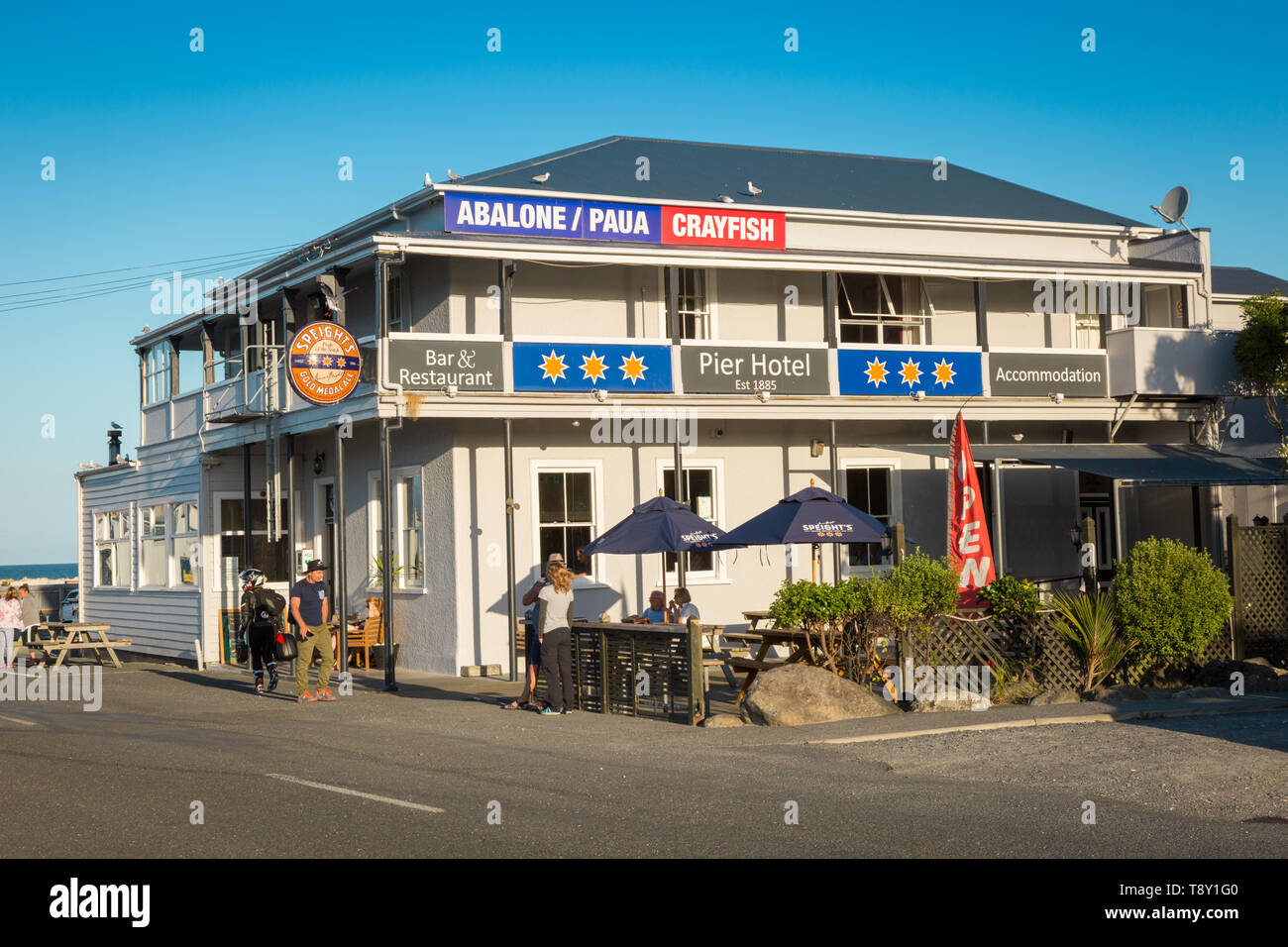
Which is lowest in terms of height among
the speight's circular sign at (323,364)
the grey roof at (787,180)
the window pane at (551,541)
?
the window pane at (551,541)

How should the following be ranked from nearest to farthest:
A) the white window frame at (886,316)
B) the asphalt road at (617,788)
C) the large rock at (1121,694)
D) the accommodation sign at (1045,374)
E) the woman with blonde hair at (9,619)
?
the asphalt road at (617,788)
the large rock at (1121,694)
the woman with blonde hair at (9,619)
the accommodation sign at (1045,374)
the white window frame at (886,316)

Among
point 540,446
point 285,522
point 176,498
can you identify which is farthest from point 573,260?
point 176,498

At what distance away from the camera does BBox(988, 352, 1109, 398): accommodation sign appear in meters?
23.4

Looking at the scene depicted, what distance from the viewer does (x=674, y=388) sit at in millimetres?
21203

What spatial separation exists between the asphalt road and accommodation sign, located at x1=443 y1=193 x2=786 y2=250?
307 inches

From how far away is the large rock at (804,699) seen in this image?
14.2m

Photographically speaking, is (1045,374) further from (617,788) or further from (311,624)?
(617,788)

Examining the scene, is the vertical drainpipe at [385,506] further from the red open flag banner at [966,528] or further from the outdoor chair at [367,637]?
the red open flag banner at [966,528]

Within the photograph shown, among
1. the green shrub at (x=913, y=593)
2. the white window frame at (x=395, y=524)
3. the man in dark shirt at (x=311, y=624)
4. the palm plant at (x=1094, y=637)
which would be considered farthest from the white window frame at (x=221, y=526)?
the palm plant at (x=1094, y=637)

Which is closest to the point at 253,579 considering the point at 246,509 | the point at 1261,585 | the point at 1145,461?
the point at 246,509

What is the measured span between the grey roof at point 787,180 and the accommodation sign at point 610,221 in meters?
0.58

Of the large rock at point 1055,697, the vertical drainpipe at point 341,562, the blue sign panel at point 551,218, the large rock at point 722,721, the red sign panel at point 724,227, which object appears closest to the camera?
the large rock at point 722,721

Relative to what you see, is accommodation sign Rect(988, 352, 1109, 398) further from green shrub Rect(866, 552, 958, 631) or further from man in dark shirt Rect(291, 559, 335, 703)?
man in dark shirt Rect(291, 559, 335, 703)
